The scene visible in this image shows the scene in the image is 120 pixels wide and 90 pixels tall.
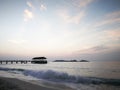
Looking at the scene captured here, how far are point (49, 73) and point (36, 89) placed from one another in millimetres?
12629

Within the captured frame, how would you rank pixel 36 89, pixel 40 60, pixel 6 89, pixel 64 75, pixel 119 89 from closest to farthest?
pixel 6 89, pixel 36 89, pixel 119 89, pixel 64 75, pixel 40 60

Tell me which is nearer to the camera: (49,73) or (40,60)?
(49,73)

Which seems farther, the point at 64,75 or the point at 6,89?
the point at 64,75

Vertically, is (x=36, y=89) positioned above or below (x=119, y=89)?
above

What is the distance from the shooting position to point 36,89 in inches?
373

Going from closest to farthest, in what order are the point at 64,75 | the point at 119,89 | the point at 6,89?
the point at 6,89 < the point at 119,89 < the point at 64,75

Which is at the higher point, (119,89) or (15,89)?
(15,89)

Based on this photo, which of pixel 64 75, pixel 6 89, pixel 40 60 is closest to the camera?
pixel 6 89

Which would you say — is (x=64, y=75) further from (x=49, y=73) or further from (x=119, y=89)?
(x=119, y=89)

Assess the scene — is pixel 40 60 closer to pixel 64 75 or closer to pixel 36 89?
pixel 64 75

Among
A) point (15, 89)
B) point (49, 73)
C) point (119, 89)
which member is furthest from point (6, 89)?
point (49, 73)

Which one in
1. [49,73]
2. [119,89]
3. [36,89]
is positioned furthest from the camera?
[49,73]

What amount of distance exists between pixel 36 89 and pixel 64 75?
10.5 m

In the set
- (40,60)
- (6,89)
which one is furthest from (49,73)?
(40,60)
